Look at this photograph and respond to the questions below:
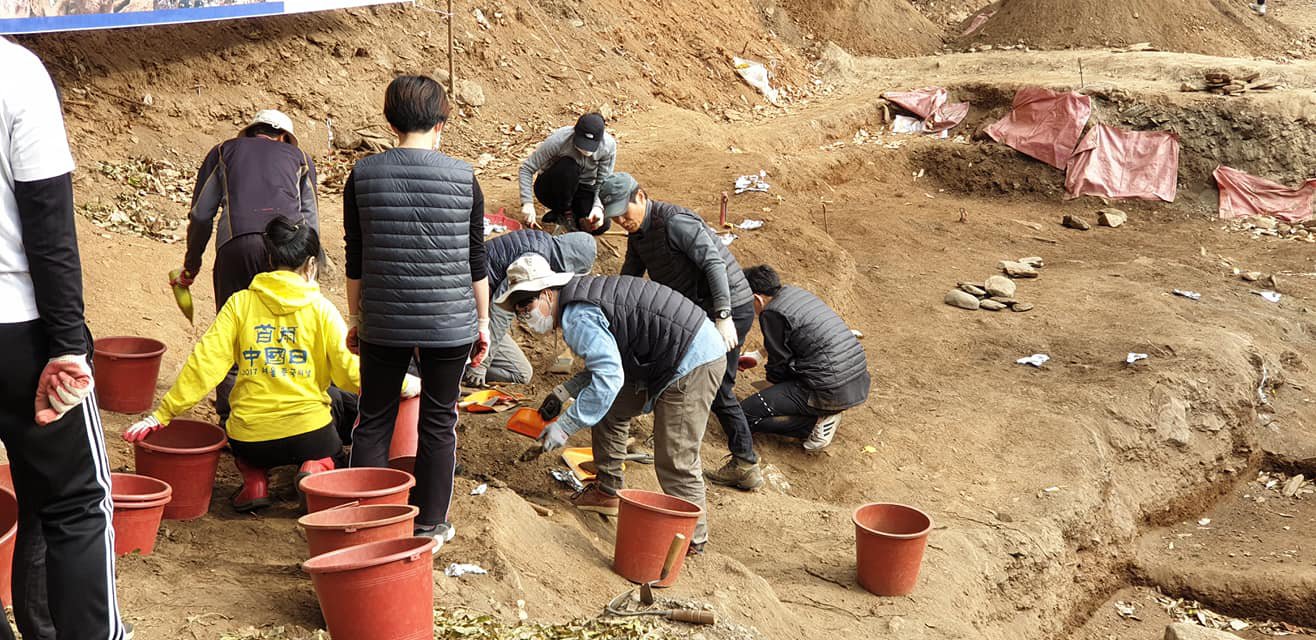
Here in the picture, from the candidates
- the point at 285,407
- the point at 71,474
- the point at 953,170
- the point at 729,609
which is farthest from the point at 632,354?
the point at 953,170

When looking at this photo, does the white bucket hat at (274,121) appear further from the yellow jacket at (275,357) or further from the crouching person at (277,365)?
the yellow jacket at (275,357)

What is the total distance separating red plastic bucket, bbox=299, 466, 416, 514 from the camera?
151 inches

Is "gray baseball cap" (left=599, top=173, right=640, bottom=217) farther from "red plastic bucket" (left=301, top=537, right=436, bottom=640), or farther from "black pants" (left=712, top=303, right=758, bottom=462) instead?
"red plastic bucket" (left=301, top=537, right=436, bottom=640)

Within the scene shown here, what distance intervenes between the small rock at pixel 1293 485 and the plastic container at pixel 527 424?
516 cm

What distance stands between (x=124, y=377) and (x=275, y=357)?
1485 millimetres

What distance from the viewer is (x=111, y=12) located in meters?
8.26

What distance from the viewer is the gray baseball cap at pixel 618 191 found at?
19.6 feet

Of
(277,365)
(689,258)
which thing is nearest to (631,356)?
(689,258)

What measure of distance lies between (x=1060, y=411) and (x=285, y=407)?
17.1 ft

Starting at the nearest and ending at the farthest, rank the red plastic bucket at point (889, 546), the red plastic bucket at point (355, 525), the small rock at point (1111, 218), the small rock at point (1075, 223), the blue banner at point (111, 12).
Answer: the red plastic bucket at point (355, 525), the red plastic bucket at point (889, 546), the blue banner at point (111, 12), the small rock at point (1075, 223), the small rock at point (1111, 218)

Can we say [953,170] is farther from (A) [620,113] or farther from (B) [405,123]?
(B) [405,123]

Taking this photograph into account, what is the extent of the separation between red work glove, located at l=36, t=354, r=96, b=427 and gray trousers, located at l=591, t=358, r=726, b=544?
8.48 ft

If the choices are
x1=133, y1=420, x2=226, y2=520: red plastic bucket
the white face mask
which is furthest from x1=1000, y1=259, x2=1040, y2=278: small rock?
x1=133, y1=420, x2=226, y2=520: red plastic bucket

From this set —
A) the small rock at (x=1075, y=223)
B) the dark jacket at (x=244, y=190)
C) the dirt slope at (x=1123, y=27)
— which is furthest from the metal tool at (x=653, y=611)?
the dirt slope at (x=1123, y=27)
